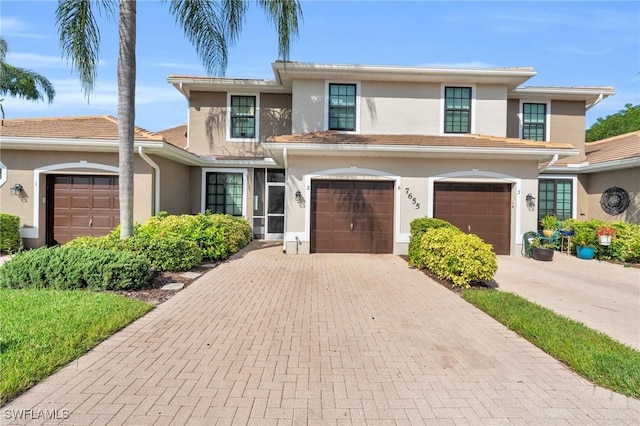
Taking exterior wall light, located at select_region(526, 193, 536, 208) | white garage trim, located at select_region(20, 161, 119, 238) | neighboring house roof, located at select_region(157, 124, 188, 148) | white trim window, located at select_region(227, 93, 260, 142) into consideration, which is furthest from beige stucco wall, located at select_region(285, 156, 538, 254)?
neighboring house roof, located at select_region(157, 124, 188, 148)

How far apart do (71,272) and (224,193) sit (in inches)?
343

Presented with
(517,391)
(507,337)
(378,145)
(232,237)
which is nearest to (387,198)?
(378,145)

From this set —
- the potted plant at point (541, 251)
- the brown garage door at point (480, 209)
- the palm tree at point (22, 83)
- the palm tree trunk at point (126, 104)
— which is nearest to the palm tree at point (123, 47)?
the palm tree trunk at point (126, 104)

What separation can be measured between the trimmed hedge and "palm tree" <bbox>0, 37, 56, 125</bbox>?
26.7 meters

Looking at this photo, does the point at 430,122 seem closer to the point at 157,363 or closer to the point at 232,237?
the point at 232,237

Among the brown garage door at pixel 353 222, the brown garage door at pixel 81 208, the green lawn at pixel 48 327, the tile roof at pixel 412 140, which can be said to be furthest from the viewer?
the brown garage door at pixel 353 222

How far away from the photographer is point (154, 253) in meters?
7.88

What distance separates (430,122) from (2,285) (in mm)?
12990

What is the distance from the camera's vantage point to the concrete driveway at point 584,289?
5598 millimetres

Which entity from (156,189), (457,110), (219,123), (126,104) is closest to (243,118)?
(219,123)

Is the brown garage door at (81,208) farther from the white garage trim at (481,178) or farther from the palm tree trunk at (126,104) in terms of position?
the white garage trim at (481,178)

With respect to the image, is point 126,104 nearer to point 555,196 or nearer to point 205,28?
point 205,28

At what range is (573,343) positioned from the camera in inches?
173

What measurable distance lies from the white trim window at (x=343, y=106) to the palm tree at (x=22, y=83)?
21383mm
